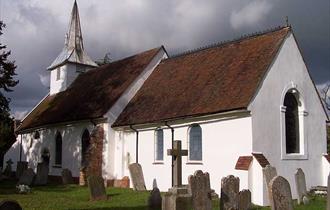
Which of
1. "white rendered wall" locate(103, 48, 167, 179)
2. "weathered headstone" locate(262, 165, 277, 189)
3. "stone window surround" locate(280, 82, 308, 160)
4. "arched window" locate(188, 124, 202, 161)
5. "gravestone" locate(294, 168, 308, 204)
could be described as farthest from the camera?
"white rendered wall" locate(103, 48, 167, 179)

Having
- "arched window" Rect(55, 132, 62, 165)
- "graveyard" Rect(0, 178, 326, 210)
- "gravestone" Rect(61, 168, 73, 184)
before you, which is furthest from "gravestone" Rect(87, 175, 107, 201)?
"arched window" Rect(55, 132, 62, 165)

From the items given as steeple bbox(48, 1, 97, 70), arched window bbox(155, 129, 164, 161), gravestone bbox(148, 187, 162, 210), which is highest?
steeple bbox(48, 1, 97, 70)

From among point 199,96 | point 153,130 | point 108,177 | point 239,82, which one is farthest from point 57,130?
point 239,82

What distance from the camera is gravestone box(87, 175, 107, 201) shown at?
18.7m

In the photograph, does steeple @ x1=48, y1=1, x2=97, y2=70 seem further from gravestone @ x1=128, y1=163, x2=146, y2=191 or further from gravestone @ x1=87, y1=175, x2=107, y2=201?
gravestone @ x1=87, y1=175, x2=107, y2=201

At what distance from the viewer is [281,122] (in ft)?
65.3

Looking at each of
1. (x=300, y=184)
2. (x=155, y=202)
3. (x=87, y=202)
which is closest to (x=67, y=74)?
(x=87, y=202)

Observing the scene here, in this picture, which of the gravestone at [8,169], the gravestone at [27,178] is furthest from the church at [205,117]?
the gravestone at [8,169]

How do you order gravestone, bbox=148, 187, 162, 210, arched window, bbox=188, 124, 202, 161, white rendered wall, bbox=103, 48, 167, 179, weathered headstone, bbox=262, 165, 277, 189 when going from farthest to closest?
white rendered wall, bbox=103, 48, 167, 179 < arched window, bbox=188, 124, 202, 161 < weathered headstone, bbox=262, 165, 277, 189 < gravestone, bbox=148, 187, 162, 210

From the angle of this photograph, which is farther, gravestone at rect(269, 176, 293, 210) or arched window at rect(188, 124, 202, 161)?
arched window at rect(188, 124, 202, 161)

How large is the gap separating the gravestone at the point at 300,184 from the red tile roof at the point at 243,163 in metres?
2.06

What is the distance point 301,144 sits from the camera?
2073 cm

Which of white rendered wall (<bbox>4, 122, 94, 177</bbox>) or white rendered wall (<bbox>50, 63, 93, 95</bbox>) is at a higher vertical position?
white rendered wall (<bbox>50, 63, 93, 95</bbox>)

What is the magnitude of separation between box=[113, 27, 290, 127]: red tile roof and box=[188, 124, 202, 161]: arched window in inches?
32.1
